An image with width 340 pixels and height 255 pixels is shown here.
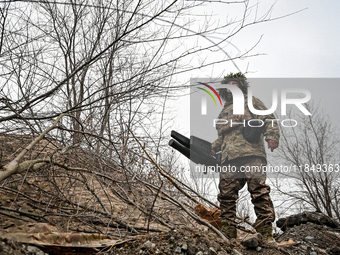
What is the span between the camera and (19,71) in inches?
121

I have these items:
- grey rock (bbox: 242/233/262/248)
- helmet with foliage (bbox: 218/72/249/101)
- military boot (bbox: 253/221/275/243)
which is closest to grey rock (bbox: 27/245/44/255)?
grey rock (bbox: 242/233/262/248)

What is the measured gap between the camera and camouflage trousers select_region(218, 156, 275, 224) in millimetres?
3625

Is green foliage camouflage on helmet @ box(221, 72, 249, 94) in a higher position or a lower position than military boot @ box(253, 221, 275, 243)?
higher

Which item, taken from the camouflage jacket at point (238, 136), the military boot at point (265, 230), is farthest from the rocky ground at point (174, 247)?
the camouflage jacket at point (238, 136)

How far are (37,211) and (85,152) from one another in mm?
980

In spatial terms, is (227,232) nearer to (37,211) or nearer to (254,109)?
(254,109)

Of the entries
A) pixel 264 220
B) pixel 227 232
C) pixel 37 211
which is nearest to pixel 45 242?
pixel 37 211

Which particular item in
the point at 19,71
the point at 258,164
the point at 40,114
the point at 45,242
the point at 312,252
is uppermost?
the point at 19,71

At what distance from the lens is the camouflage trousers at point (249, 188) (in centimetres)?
362

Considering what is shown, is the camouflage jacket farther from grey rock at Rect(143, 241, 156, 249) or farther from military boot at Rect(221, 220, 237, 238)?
grey rock at Rect(143, 241, 156, 249)

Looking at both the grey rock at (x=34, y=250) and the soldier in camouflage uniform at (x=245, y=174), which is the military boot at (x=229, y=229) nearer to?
the soldier in camouflage uniform at (x=245, y=174)

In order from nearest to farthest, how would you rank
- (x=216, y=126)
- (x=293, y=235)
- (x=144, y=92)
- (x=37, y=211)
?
(x=144, y=92), (x=37, y=211), (x=293, y=235), (x=216, y=126)

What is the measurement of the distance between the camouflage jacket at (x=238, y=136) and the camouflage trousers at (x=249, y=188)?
0.09 metres

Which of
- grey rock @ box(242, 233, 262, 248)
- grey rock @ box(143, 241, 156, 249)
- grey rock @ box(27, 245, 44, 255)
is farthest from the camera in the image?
grey rock @ box(242, 233, 262, 248)
